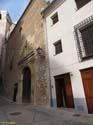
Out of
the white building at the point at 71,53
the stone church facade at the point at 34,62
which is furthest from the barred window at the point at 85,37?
the stone church facade at the point at 34,62

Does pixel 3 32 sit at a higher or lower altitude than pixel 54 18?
higher

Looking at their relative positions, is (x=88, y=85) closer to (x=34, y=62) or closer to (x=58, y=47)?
(x=58, y=47)

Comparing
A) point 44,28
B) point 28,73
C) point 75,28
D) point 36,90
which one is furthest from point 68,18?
point 28,73

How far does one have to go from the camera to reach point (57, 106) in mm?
8156

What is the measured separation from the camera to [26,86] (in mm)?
12336

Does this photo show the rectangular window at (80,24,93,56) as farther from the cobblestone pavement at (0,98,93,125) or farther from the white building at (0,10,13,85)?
the white building at (0,10,13,85)

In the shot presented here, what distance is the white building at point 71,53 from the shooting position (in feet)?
21.8

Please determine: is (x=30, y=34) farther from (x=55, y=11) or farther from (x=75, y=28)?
(x=75, y=28)

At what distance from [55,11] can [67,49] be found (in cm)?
347

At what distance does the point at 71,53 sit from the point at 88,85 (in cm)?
219

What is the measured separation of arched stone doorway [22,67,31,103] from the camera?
461 inches

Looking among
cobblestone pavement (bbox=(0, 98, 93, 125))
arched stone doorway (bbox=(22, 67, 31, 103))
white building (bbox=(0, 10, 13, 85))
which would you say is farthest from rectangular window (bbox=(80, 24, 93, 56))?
white building (bbox=(0, 10, 13, 85))

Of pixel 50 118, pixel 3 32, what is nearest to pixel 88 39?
pixel 50 118

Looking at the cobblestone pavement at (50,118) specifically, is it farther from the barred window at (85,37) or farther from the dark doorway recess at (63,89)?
the barred window at (85,37)
